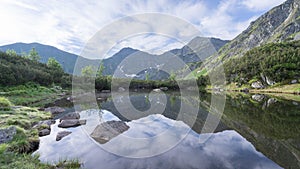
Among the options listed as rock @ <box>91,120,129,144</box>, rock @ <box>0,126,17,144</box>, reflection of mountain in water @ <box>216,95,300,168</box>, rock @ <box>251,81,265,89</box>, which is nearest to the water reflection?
reflection of mountain in water @ <box>216,95,300,168</box>

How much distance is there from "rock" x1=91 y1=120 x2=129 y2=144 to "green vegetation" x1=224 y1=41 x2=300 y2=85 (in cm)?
9144

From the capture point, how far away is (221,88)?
4459 inches

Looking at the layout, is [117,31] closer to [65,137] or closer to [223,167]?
[65,137]

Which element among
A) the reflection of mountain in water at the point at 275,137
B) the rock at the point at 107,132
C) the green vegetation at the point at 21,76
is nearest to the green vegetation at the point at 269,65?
the reflection of mountain in water at the point at 275,137

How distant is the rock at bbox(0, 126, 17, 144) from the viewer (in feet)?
35.7

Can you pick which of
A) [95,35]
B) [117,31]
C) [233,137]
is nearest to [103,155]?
[233,137]

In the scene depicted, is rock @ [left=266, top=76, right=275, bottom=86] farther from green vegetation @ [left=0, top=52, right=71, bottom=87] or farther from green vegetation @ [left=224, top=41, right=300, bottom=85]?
green vegetation @ [left=0, top=52, right=71, bottom=87]

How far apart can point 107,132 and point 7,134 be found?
22.5 ft

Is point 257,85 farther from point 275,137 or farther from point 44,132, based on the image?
point 44,132

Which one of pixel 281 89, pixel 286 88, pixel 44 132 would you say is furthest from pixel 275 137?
pixel 281 89

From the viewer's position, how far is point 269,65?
9400cm

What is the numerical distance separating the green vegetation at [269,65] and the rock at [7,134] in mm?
99618

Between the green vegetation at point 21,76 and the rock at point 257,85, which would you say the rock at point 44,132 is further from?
the rock at point 257,85

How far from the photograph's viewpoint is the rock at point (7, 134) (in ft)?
35.7
